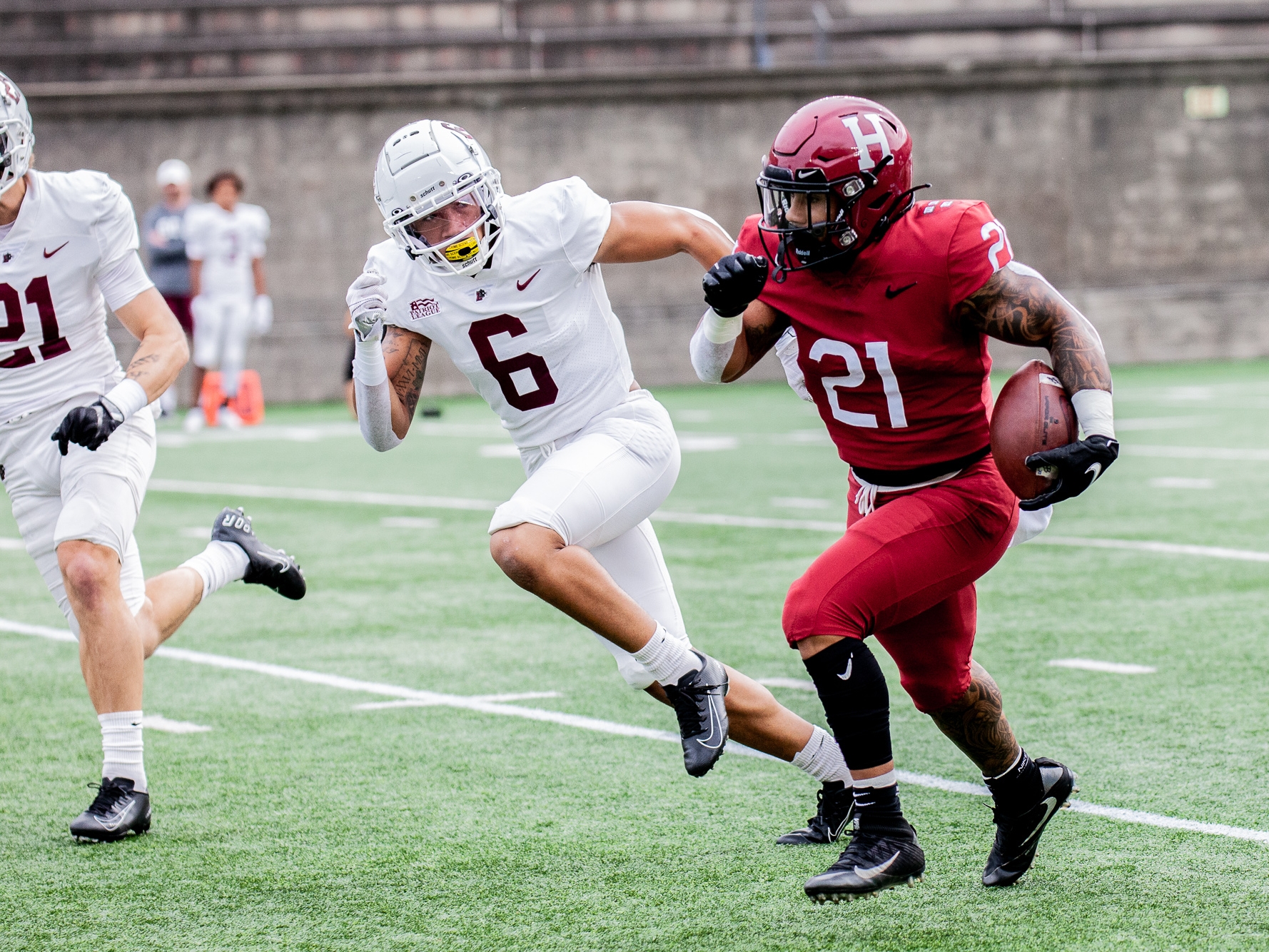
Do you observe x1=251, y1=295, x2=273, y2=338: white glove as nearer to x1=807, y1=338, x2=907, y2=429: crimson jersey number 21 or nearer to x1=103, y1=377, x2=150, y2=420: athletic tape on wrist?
x1=103, y1=377, x2=150, y2=420: athletic tape on wrist

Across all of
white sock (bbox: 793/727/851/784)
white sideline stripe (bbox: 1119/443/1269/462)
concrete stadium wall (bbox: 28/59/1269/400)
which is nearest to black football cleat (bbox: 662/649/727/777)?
white sock (bbox: 793/727/851/784)

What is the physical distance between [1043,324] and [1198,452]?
9.27 meters

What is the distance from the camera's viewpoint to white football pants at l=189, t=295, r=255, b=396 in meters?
17.1

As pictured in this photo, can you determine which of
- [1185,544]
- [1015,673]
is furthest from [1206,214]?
[1015,673]

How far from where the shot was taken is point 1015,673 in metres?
6.23

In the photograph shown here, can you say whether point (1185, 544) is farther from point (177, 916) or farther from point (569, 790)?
point (177, 916)

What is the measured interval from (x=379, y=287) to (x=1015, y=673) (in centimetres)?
282

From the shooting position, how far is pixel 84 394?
5176 millimetres

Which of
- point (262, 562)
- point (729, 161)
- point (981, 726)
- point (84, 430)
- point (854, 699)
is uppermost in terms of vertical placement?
point (84, 430)

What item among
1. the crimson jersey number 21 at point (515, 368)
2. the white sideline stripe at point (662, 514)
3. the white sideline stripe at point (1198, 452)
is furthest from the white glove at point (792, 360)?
the white sideline stripe at point (1198, 452)

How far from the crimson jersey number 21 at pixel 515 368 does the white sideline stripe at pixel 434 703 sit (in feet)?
5.44

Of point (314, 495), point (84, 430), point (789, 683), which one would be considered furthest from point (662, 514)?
point (84, 430)

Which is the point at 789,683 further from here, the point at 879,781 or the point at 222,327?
the point at 222,327

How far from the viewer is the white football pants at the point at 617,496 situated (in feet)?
14.4
